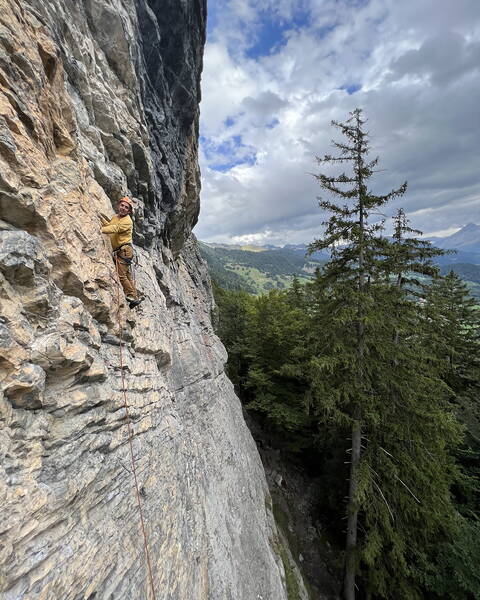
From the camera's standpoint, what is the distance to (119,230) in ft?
21.5

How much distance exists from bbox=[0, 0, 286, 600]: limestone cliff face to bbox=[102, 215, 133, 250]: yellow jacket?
13.6 inches

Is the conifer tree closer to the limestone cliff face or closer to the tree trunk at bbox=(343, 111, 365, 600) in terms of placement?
the tree trunk at bbox=(343, 111, 365, 600)

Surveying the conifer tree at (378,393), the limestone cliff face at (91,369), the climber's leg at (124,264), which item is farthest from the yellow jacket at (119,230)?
the conifer tree at (378,393)

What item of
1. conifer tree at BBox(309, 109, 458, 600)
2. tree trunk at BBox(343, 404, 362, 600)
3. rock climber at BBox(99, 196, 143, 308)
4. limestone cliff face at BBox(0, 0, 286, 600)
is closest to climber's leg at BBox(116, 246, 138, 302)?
rock climber at BBox(99, 196, 143, 308)

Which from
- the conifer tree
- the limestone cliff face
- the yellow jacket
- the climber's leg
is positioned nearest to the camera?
the limestone cliff face

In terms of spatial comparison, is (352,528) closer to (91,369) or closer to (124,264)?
(91,369)

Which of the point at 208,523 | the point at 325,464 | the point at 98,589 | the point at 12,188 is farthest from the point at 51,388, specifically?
the point at 325,464

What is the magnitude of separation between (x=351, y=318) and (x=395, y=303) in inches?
86.8

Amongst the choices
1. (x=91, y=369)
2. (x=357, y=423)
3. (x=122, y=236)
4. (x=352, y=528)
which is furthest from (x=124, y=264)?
(x=352, y=528)

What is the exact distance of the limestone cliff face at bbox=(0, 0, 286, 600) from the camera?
141 inches

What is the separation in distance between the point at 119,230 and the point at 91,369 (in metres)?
3.50

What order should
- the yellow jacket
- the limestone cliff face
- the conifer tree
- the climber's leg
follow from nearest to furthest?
the limestone cliff face
the yellow jacket
the climber's leg
the conifer tree

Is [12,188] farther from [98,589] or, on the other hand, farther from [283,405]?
[283,405]

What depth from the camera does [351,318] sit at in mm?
9992
